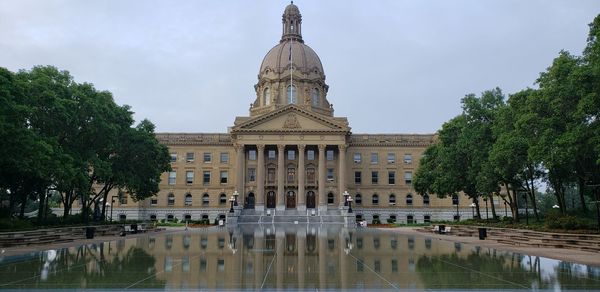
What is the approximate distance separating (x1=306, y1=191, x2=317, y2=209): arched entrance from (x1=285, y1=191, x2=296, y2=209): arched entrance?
2152mm

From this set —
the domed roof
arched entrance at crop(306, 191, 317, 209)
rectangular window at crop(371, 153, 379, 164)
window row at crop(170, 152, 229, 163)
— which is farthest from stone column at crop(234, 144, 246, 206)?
rectangular window at crop(371, 153, 379, 164)

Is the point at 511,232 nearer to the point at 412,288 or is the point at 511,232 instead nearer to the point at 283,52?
the point at 412,288

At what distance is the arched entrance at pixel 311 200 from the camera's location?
275 ft

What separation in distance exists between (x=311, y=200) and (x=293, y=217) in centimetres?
1211

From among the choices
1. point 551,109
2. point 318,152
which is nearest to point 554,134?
point 551,109

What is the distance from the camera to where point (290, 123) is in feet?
262

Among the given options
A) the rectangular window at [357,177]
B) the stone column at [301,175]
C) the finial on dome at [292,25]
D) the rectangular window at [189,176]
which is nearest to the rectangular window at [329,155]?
the rectangular window at [357,177]

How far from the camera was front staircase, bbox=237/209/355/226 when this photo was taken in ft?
228

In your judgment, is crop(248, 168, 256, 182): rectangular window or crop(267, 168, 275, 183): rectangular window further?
crop(248, 168, 256, 182): rectangular window

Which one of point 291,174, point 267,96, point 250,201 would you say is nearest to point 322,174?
point 291,174

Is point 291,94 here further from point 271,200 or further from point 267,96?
point 271,200

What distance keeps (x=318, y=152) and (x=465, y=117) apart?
1439 inches

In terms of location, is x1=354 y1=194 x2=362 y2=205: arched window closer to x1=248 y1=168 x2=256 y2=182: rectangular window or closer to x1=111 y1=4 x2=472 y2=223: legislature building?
x1=111 y1=4 x2=472 y2=223: legislature building

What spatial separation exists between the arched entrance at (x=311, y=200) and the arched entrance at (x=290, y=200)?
7.06ft
